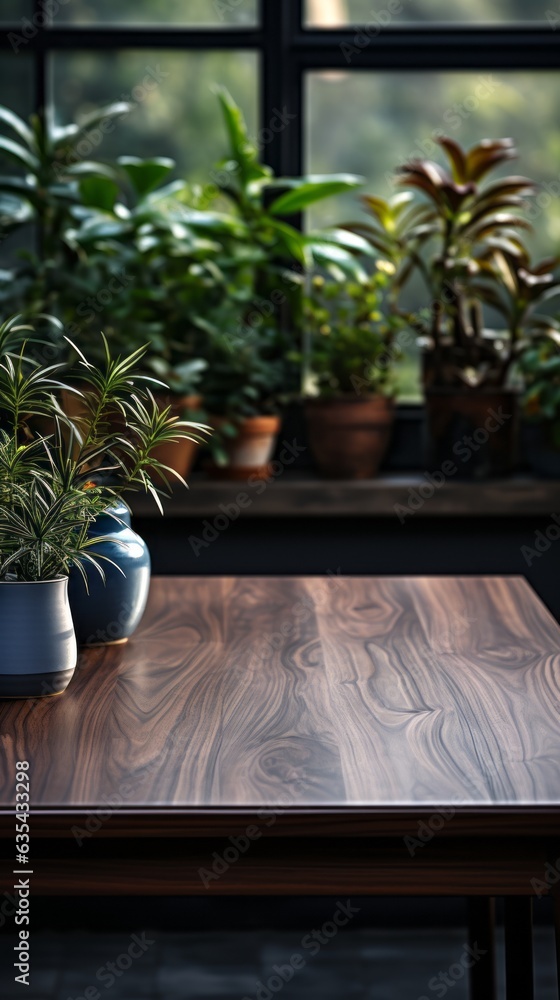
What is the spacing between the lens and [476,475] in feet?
9.90

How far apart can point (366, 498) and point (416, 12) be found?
4.48 feet

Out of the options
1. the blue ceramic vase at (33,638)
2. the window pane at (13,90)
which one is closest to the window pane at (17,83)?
the window pane at (13,90)

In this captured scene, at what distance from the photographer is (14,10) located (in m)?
3.11

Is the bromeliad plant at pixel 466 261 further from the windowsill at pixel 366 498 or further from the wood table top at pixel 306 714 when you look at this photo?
the wood table top at pixel 306 714

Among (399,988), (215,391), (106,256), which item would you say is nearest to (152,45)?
(106,256)

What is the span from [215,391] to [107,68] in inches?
39.7

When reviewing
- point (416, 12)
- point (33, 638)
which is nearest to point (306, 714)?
point (33, 638)

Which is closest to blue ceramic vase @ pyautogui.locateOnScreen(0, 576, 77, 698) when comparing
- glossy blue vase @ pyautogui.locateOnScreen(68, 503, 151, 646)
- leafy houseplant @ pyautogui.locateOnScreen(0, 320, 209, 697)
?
leafy houseplant @ pyautogui.locateOnScreen(0, 320, 209, 697)

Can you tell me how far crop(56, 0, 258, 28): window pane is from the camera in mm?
3162

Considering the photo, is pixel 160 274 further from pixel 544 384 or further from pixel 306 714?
pixel 306 714

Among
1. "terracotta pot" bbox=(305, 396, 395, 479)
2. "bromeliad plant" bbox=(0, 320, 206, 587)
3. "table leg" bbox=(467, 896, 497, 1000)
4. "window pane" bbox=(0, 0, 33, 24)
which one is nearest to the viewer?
"bromeliad plant" bbox=(0, 320, 206, 587)

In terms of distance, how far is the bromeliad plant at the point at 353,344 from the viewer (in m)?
2.97

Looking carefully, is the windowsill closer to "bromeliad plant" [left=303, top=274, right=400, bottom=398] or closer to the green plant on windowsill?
"bromeliad plant" [left=303, top=274, right=400, bottom=398]

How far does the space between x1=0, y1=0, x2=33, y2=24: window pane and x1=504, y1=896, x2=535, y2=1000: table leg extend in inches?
103
